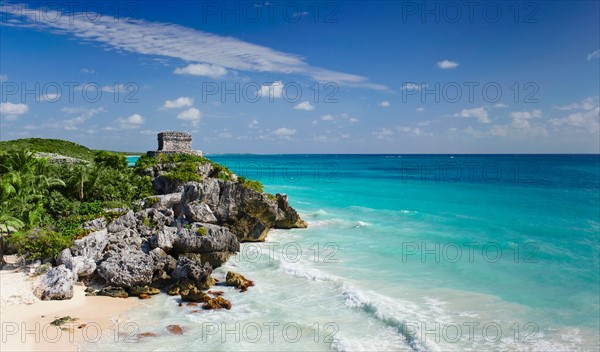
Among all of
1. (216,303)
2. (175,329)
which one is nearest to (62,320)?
(175,329)

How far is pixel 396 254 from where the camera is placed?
22469 millimetres

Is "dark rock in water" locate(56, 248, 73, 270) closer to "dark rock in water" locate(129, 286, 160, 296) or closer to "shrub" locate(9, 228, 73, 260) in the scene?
"shrub" locate(9, 228, 73, 260)

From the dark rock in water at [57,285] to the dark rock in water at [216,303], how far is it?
473 cm

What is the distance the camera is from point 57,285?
47.2ft

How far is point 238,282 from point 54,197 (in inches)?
458

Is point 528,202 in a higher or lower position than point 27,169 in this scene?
lower

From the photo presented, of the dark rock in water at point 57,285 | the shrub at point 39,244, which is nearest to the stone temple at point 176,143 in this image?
the shrub at point 39,244

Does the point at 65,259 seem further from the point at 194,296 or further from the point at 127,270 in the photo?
the point at 194,296

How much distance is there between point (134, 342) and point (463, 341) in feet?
31.5

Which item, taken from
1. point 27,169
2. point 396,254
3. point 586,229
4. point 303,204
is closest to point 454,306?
point 396,254

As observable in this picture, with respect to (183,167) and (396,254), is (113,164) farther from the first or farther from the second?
(396,254)

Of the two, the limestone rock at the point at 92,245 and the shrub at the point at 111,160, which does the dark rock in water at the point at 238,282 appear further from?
the shrub at the point at 111,160

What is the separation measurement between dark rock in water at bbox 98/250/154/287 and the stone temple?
16.9m

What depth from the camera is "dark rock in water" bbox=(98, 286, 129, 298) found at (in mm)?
14992
